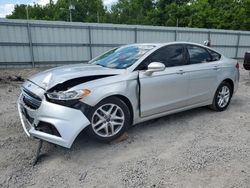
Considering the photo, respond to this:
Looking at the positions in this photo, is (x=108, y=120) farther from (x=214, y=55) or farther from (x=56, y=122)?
(x=214, y=55)

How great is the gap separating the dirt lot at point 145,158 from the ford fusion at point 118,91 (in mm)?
296

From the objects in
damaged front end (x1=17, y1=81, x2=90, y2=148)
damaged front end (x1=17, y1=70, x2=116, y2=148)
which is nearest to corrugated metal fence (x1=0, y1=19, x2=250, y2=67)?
damaged front end (x1=17, y1=70, x2=116, y2=148)

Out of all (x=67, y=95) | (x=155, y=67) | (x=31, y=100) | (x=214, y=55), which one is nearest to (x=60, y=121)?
(x=67, y=95)

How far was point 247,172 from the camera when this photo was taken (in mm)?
2498

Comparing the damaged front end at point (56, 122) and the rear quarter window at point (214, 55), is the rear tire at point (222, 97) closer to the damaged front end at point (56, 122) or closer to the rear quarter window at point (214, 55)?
the rear quarter window at point (214, 55)

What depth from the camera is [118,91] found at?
2977 millimetres

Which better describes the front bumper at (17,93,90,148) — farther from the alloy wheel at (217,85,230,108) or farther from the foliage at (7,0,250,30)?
the foliage at (7,0,250,30)

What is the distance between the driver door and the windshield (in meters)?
0.19

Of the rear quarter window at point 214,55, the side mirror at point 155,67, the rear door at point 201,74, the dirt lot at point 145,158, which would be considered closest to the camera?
the dirt lot at point 145,158

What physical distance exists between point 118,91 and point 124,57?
872 mm

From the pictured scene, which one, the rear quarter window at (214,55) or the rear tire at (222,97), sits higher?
the rear quarter window at (214,55)

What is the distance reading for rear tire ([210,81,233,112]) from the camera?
4.45m

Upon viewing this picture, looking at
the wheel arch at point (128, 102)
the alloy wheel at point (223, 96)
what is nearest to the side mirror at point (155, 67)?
the wheel arch at point (128, 102)

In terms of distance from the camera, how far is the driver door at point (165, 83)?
3.30 m
